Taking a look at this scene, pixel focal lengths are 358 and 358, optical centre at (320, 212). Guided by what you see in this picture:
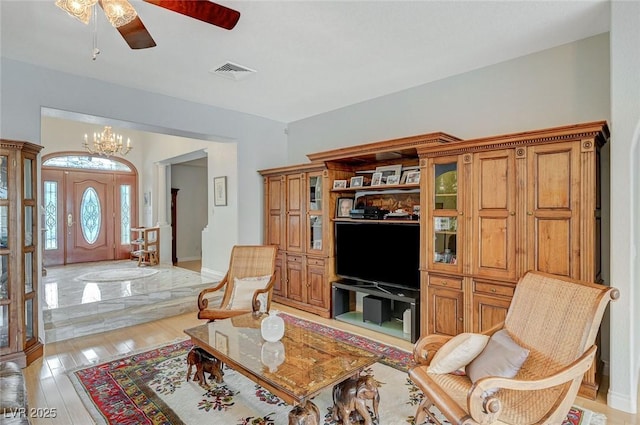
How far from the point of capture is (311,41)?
9.96ft

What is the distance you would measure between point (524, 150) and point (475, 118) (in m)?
0.97

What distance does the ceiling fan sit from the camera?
1.90 meters

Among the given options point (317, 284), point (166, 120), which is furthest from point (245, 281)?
point (166, 120)

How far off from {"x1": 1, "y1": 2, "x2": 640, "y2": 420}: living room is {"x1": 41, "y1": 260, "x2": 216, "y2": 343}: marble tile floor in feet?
3.22

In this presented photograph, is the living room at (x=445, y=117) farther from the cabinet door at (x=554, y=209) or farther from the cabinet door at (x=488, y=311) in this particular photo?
the cabinet door at (x=488, y=311)

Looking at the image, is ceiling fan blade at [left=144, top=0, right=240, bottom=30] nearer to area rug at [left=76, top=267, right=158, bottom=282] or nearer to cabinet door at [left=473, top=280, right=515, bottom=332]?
cabinet door at [left=473, top=280, right=515, bottom=332]

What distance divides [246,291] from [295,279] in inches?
49.2

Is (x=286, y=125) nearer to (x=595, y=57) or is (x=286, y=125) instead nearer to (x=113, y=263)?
(x=595, y=57)

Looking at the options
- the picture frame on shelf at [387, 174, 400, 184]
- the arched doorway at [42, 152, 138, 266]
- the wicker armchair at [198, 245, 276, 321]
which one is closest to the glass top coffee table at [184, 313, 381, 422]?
the wicker armchair at [198, 245, 276, 321]

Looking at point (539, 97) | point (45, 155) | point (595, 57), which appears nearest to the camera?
point (595, 57)

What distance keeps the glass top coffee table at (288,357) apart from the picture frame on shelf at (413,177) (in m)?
1.99

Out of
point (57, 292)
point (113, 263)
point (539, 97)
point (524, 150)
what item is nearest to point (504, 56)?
point (539, 97)

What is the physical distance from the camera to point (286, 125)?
5.85 m

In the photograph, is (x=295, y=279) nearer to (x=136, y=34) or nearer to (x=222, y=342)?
(x=222, y=342)
